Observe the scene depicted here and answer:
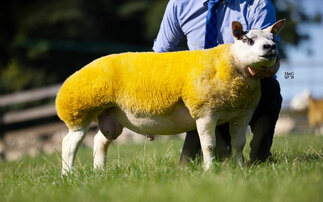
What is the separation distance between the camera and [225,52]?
3400mm

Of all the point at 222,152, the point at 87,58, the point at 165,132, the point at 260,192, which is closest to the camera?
the point at 260,192

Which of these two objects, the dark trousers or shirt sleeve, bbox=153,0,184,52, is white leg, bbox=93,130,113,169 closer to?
the dark trousers

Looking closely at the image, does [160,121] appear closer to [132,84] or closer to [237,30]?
[132,84]

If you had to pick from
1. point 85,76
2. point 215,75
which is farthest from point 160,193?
point 85,76

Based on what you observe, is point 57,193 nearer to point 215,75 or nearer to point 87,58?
point 215,75

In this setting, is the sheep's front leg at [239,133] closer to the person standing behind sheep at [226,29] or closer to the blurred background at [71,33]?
the person standing behind sheep at [226,29]

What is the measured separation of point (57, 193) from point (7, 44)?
1605cm

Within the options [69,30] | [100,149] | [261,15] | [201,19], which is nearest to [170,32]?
[201,19]

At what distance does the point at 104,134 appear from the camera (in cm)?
390

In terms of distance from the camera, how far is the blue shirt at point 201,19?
382cm

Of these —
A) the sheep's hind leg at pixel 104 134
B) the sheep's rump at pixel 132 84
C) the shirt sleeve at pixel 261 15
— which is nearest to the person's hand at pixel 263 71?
the sheep's rump at pixel 132 84

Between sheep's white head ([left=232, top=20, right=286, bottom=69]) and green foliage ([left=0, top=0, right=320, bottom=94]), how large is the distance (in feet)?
44.9

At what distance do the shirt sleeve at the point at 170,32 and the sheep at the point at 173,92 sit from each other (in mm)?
673

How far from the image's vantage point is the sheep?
3295 millimetres
